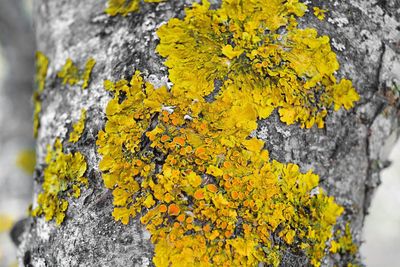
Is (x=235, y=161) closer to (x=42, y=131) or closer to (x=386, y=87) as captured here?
(x=386, y=87)

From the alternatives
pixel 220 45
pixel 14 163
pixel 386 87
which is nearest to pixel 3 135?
pixel 14 163

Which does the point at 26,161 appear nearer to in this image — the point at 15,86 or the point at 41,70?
the point at 15,86

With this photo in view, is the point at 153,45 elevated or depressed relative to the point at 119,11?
depressed

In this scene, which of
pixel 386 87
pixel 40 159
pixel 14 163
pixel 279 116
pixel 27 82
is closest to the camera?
pixel 279 116

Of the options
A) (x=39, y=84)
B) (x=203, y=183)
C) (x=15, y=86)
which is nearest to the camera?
(x=203, y=183)

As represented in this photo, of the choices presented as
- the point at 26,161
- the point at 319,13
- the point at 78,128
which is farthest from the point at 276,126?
the point at 26,161

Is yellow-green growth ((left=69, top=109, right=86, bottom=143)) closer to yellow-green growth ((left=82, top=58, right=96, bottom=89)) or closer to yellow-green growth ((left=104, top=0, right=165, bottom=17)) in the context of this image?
yellow-green growth ((left=82, top=58, right=96, bottom=89))
